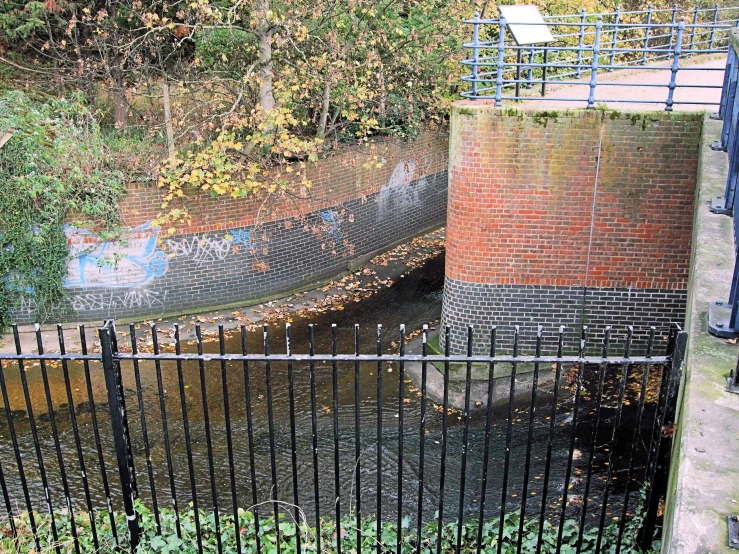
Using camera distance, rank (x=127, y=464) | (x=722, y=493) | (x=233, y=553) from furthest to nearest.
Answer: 1. (x=233, y=553)
2. (x=127, y=464)
3. (x=722, y=493)

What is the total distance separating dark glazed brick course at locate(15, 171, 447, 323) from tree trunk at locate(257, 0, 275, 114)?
90.2 inches

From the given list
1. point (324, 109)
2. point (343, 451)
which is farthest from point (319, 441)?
point (324, 109)

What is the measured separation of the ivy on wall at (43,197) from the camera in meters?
10.6

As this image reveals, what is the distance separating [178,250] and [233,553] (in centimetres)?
755

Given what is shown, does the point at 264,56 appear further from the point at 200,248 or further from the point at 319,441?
the point at 319,441

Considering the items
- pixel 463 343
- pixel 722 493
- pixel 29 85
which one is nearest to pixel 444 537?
pixel 722 493

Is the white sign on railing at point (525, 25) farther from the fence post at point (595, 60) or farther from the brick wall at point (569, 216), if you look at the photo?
the brick wall at point (569, 216)

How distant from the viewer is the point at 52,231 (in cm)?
1079

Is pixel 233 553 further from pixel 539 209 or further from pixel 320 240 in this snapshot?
pixel 320 240

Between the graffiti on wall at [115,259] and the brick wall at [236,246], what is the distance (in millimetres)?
16

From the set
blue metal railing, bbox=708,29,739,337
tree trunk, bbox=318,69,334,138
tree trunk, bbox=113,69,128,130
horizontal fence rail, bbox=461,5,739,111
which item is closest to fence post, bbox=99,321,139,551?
blue metal railing, bbox=708,29,739,337

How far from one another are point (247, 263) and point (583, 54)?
9.54 metres

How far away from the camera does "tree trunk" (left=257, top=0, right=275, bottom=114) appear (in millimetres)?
10835

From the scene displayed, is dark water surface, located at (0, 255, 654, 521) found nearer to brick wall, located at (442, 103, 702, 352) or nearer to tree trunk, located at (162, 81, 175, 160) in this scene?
brick wall, located at (442, 103, 702, 352)
